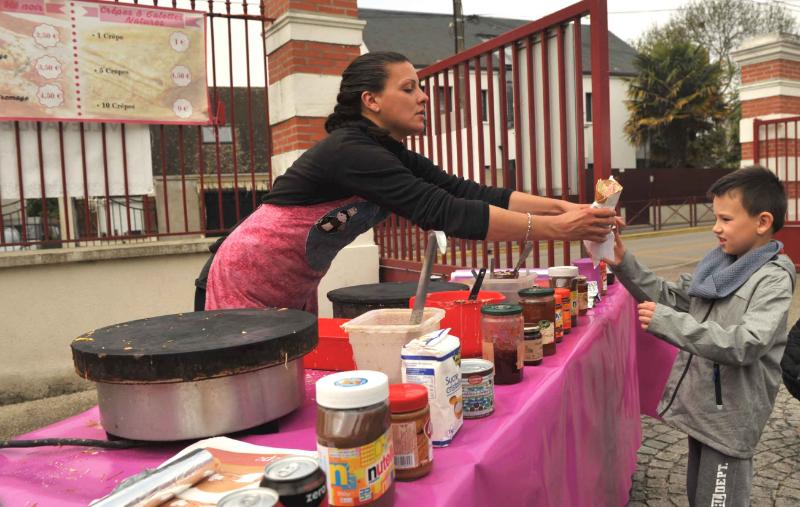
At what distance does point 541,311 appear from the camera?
2014 millimetres

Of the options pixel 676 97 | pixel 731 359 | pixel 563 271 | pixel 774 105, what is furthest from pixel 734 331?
pixel 676 97

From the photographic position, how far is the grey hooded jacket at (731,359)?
6.41ft

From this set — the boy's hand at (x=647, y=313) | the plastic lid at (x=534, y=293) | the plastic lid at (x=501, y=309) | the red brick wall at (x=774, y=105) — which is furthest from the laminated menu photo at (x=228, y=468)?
the red brick wall at (x=774, y=105)

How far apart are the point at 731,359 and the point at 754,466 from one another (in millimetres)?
2039

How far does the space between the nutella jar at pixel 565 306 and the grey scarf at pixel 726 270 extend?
449mm

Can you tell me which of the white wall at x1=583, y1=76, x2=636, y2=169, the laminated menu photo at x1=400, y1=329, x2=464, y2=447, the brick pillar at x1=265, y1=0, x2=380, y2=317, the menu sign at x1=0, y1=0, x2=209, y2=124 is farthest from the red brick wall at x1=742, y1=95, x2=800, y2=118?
the white wall at x1=583, y1=76, x2=636, y2=169

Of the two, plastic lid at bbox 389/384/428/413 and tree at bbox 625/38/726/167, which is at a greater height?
tree at bbox 625/38/726/167

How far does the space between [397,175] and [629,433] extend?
199cm

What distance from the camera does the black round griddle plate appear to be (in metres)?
1.25

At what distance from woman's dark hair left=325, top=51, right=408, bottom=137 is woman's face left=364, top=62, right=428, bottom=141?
2 centimetres

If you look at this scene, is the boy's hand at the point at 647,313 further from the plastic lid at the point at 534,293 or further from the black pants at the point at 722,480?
the black pants at the point at 722,480

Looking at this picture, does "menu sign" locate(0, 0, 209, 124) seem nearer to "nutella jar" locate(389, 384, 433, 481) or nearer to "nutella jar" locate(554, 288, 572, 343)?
"nutella jar" locate(554, 288, 572, 343)

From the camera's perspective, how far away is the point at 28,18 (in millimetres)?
4668

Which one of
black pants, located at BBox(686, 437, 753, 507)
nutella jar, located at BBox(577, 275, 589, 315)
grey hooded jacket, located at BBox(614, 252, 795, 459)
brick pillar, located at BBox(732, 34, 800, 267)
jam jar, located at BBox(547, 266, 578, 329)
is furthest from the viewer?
brick pillar, located at BBox(732, 34, 800, 267)
